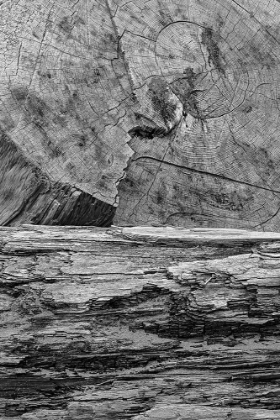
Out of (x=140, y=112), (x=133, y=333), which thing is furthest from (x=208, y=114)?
(x=133, y=333)

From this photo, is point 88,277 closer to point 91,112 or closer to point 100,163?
point 100,163

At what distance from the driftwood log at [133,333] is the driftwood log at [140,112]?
40 cm

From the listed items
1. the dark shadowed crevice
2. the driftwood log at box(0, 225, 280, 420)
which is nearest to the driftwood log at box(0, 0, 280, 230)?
the dark shadowed crevice

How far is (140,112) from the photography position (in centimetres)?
298

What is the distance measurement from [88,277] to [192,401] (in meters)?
0.67

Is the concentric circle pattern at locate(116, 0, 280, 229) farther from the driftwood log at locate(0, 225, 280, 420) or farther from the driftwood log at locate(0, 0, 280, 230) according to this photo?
the driftwood log at locate(0, 225, 280, 420)

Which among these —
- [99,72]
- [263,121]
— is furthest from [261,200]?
[99,72]

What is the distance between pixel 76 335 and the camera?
2.40m

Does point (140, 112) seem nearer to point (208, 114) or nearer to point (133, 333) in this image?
point (208, 114)

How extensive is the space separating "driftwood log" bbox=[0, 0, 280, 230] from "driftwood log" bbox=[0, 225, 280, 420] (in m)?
0.40

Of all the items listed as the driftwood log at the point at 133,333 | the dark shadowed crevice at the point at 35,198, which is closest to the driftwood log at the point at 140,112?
the dark shadowed crevice at the point at 35,198

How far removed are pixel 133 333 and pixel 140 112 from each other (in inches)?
45.0

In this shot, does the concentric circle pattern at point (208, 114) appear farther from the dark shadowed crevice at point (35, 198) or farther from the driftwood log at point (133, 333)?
the driftwood log at point (133, 333)

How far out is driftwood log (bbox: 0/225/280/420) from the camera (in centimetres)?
236
